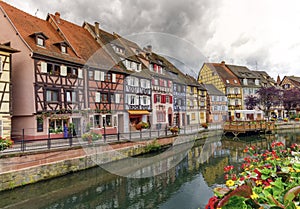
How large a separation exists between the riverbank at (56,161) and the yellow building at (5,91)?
4898 millimetres

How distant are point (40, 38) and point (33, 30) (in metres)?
1.71

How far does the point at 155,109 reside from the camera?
28.4 metres

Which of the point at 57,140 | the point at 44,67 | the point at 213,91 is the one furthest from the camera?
the point at 213,91

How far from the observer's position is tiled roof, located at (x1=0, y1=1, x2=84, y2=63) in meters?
16.3

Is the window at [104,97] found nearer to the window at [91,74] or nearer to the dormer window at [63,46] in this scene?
the window at [91,74]

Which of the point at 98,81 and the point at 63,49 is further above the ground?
the point at 63,49

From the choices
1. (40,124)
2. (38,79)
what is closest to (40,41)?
(38,79)

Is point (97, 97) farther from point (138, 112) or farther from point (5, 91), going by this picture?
point (5, 91)

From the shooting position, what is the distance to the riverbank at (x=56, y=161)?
988 cm

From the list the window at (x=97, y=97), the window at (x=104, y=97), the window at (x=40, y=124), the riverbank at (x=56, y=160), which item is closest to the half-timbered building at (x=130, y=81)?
the window at (x=104, y=97)

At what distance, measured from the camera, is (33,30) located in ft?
58.4

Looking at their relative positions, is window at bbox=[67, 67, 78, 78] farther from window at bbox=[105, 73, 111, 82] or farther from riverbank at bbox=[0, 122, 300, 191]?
riverbank at bbox=[0, 122, 300, 191]

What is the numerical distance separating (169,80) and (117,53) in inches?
384

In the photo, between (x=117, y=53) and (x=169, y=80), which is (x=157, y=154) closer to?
(x=117, y=53)
